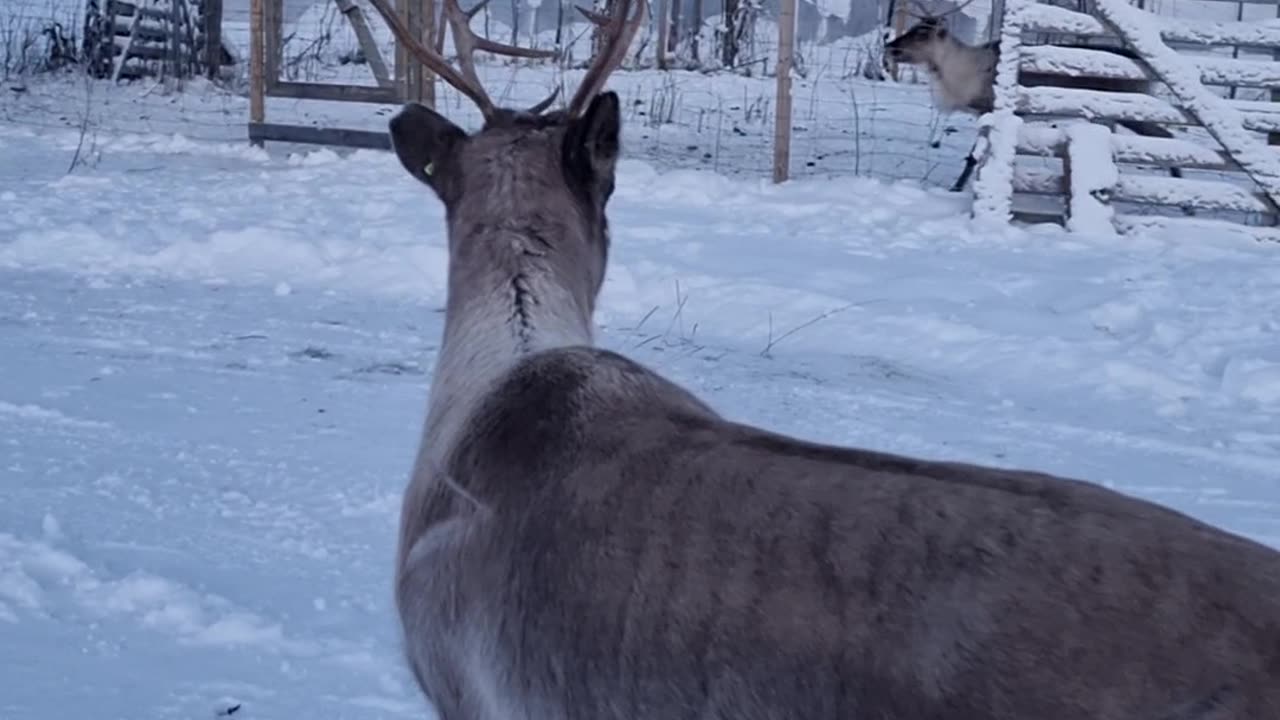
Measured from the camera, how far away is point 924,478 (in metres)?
2.34

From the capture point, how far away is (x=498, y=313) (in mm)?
3471

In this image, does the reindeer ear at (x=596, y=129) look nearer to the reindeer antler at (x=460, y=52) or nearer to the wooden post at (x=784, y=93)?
the reindeer antler at (x=460, y=52)

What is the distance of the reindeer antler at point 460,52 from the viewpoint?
4.11 meters

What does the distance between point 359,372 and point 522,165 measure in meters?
3.94

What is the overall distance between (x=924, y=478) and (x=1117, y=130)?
37.8 feet

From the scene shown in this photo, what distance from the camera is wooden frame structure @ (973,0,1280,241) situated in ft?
39.0

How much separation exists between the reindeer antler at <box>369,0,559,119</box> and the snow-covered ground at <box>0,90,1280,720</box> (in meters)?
1.54

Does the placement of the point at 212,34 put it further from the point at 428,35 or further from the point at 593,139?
the point at 593,139

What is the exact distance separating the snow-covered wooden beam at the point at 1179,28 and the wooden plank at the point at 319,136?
17.4 ft

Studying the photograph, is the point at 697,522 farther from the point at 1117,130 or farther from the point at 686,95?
the point at 686,95

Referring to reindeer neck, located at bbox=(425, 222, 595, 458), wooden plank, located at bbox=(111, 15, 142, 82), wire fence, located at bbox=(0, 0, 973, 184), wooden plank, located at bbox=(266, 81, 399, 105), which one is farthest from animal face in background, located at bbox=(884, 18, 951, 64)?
reindeer neck, located at bbox=(425, 222, 595, 458)

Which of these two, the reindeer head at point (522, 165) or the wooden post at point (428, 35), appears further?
the wooden post at point (428, 35)

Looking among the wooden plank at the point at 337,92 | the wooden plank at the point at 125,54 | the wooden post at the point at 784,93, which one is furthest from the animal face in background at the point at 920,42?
the wooden plank at the point at 125,54

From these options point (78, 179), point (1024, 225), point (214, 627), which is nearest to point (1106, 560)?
point (214, 627)
